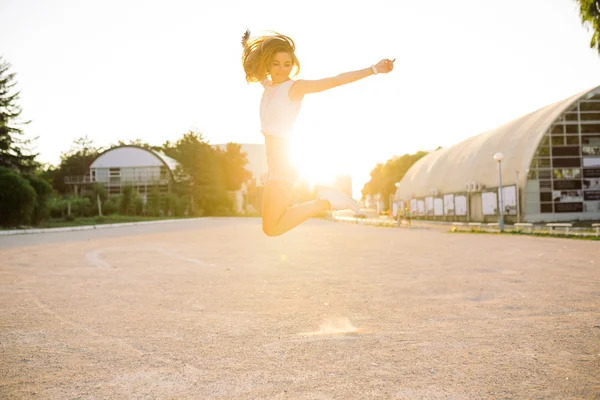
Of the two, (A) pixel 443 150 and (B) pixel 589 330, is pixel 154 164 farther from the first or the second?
(B) pixel 589 330

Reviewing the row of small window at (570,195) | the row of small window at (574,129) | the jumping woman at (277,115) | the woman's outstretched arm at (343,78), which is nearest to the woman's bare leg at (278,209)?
the jumping woman at (277,115)

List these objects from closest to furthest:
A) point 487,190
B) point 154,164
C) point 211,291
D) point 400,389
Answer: point 400,389 → point 211,291 → point 487,190 → point 154,164

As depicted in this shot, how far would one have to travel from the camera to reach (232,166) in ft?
248

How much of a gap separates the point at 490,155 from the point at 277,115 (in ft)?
109

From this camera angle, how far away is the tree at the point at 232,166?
75188 mm

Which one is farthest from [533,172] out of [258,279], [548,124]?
[258,279]

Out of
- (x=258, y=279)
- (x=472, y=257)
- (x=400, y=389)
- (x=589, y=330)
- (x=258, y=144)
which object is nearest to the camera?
(x=400, y=389)

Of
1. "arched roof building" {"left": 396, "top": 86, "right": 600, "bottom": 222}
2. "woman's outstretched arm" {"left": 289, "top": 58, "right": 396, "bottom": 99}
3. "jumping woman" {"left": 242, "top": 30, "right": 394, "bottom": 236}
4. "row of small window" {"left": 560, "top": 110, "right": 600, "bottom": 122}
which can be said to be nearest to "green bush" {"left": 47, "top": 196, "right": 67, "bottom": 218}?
"arched roof building" {"left": 396, "top": 86, "right": 600, "bottom": 222}

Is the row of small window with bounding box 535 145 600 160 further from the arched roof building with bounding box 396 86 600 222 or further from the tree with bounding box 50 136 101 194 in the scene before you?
the tree with bounding box 50 136 101 194

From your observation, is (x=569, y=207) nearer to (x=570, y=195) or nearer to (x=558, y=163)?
(x=570, y=195)

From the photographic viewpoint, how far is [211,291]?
688 cm

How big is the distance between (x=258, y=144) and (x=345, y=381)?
97.1 m

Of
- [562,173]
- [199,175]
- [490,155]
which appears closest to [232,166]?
[199,175]

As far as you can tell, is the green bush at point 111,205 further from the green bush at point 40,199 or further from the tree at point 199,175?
the tree at point 199,175
